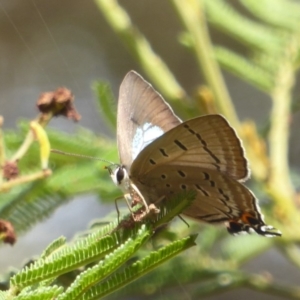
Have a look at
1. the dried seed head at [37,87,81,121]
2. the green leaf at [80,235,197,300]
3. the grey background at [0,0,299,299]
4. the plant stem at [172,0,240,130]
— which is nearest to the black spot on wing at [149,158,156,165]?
the dried seed head at [37,87,81,121]

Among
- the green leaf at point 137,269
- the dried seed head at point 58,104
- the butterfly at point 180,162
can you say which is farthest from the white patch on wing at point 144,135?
the green leaf at point 137,269

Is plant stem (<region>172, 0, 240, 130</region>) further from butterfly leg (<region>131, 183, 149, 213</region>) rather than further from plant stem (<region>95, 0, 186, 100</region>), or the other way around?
butterfly leg (<region>131, 183, 149, 213</region>)

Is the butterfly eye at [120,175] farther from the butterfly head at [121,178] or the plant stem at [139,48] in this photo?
the plant stem at [139,48]

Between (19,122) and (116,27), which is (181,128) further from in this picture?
(116,27)

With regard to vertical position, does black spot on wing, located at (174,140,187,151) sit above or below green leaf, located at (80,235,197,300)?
above

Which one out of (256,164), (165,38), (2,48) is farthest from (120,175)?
(165,38)

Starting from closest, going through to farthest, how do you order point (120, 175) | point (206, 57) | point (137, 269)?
point (137, 269)
point (120, 175)
point (206, 57)

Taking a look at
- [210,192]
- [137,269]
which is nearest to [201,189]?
[210,192]

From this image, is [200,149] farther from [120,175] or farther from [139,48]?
[139,48]
